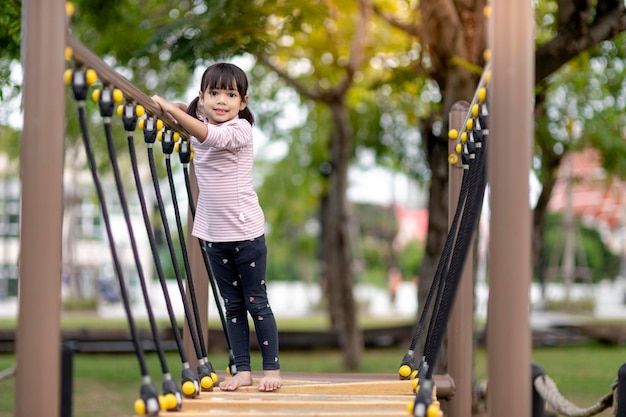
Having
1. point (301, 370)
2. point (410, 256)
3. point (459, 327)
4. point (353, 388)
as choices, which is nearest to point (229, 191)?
point (353, 388)

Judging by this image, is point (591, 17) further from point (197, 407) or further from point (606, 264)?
point (606, 264)

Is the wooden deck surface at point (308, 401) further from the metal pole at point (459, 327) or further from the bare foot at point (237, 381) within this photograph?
the metal pole at point (459, 327)

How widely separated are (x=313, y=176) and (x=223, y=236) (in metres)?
11.7

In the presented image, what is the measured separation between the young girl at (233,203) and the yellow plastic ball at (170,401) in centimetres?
48

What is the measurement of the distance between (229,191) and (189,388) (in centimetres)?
68

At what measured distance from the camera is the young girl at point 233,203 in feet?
9.54

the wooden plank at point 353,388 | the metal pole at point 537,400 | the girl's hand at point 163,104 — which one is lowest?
the metal pole at point 537,400

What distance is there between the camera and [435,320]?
3.17 metres

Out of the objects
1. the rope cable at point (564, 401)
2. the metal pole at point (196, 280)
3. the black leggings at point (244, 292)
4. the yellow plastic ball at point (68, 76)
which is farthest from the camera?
the rope cable at point (564, 401)

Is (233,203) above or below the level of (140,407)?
above

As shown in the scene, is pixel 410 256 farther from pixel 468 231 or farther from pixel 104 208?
pixel 104 208

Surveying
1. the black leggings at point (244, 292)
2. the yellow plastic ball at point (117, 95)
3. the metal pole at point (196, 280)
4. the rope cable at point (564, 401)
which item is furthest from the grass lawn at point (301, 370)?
the yellow plastic ball at point (117, 95)

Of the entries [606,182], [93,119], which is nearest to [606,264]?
[606,182]

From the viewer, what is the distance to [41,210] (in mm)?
2014
